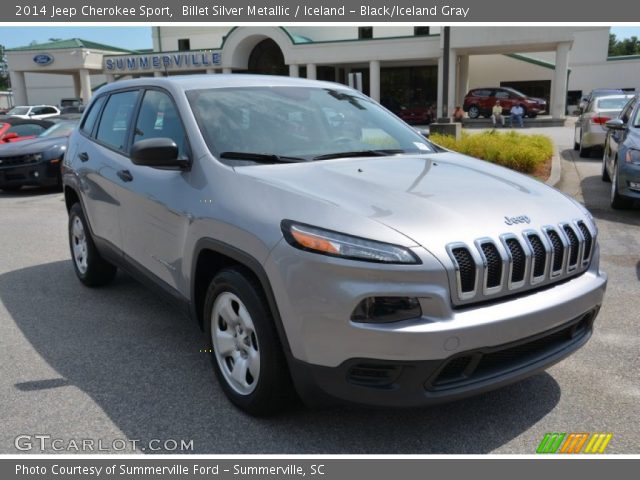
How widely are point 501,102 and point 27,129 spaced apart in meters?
25.9

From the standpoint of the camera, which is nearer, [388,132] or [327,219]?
[327,219]

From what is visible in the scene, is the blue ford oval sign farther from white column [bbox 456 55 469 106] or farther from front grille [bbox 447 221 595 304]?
front grille [bbox 447 221 595 304]

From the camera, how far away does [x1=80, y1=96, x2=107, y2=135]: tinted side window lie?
5.27m

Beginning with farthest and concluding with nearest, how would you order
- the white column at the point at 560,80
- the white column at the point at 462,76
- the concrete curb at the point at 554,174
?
the white column at the point at 462,76 < the white column at the point at 560,80 < the concrete curb at the point at 554,174

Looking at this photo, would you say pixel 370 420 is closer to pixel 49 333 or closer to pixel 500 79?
pixel 49 333

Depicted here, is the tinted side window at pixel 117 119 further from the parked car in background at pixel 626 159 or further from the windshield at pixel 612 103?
the windshield at pixel 612 103

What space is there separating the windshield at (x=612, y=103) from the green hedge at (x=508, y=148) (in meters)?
2.17

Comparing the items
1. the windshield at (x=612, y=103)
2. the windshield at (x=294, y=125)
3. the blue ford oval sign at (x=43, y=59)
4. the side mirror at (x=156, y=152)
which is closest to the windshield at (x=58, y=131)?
the windshield at (x=294, y=125)

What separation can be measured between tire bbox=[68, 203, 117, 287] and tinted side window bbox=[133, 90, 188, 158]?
4.54 ft

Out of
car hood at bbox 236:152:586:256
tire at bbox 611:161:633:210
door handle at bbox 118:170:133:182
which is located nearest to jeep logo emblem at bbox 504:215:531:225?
car hood at bbox 236:152:586:256

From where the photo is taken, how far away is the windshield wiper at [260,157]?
11.2 ft

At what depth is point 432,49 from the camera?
32.7m

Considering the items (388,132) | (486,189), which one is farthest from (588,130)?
(486,189)

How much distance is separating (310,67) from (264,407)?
34.8 metres
